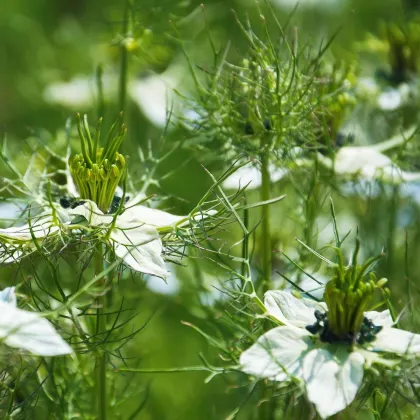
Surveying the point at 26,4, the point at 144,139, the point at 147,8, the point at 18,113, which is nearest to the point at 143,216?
the point at 147,8

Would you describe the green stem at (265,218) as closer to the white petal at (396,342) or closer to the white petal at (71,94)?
the white petal at (396,342)

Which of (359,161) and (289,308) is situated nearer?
(289,308)

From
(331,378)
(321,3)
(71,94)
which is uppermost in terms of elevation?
(321,3)

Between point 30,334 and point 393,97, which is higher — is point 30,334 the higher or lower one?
the lower one

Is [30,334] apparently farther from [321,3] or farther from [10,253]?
[321,3]

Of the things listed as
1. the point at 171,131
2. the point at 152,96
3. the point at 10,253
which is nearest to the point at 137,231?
the point at 10,253

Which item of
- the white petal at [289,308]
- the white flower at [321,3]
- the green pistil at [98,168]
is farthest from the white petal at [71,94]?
the white petal at [289,308]
